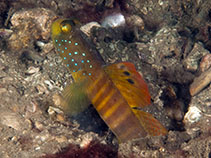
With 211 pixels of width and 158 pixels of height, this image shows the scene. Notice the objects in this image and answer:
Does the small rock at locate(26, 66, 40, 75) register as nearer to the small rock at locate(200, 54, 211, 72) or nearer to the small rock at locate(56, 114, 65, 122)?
the small rock at locate(56, 114, 65, 122)

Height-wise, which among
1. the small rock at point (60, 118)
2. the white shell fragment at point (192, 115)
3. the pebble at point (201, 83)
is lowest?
the white shell fragment at point (192, 115)

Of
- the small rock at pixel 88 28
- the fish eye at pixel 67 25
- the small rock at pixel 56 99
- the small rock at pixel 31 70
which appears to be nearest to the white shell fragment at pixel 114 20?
the small rock at pixel 88 28

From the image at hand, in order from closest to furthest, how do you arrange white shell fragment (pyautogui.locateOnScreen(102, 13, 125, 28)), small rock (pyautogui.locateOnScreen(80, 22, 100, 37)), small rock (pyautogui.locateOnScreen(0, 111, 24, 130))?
small rock (pyautogui.locateOnScreen(0, 111, 24, 130))
small rock (pyautogui.locateOnScreen(80, 22, 100, 37))
white shell fragment (pyautogui.locateOnScreen(102, 13, 125, 28))

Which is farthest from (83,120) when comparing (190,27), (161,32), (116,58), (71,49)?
(190,27)

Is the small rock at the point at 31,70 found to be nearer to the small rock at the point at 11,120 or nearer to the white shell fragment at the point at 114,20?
the small rock at the point at 11,120

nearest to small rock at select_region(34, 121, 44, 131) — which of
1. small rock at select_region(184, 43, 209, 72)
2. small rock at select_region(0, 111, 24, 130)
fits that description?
small rock at select_region(0, 111, 24, 130)

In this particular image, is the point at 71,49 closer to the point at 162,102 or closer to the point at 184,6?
the point at 162,102
